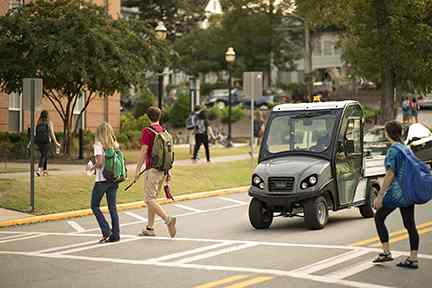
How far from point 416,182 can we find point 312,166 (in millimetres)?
3778

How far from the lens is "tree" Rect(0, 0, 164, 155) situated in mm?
24875

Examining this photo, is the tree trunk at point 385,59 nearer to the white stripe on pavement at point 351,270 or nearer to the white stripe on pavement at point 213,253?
the white stripe on pavement at point 213,253

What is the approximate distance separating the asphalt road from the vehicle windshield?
1393mm

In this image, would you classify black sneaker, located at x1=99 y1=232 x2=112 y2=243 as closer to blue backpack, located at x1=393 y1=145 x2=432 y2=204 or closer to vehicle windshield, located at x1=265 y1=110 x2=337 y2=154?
vehicle windshield, located at x1=265 y1=110 x2=337 y2=154

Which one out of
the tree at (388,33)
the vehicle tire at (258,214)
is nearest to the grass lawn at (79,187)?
the vehicle tire at (258,214)

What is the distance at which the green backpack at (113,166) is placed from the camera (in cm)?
1245

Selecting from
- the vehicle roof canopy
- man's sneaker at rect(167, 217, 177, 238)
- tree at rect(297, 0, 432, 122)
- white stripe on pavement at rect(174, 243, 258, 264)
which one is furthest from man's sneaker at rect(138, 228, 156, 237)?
tree at rect(297, 0, 432, 122)

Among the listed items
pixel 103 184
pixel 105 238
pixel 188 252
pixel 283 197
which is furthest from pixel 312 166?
pixel 105 238

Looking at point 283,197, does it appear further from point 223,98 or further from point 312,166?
point 223,98

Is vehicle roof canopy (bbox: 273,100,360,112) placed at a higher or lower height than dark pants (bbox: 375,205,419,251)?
higher

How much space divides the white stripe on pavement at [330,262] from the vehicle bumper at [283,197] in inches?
83.7

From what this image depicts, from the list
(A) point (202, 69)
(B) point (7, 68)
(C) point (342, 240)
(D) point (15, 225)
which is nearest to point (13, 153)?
(B) point (7, 68)

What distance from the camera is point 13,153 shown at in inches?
1113

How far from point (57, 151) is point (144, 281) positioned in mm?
18912
